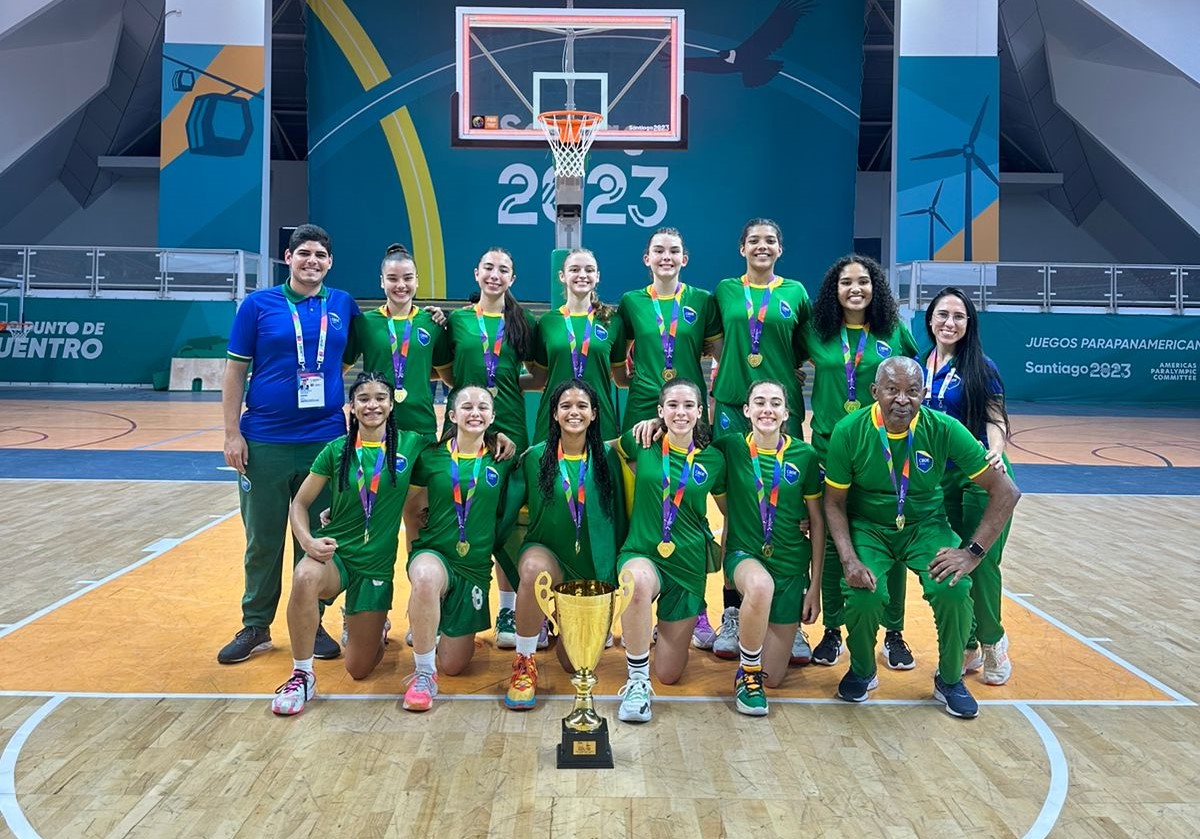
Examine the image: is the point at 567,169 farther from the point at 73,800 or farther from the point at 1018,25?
the point at 1018,25

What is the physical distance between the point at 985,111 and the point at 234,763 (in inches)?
713

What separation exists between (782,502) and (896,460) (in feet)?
1.56

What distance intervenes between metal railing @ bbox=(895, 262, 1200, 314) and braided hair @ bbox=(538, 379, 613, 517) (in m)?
14.2

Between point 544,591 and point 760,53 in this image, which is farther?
point 760,53

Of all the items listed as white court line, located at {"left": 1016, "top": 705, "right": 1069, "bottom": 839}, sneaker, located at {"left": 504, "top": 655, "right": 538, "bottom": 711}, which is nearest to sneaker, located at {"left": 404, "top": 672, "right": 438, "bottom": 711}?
sneaker, located at {"left": 504, "top": 655, "right": 538, "bottom": 711}

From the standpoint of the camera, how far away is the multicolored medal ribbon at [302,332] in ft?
14.1

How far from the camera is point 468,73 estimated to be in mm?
13188

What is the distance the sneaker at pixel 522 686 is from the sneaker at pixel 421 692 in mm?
285

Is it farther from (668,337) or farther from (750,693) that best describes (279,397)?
(750,693)

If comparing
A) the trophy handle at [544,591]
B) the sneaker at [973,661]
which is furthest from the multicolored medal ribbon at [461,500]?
the sneaker at [973,661]

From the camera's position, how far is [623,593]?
147 inches

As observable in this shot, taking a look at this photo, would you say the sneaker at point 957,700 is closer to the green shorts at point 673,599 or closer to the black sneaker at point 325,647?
the green shorts at point 673,599

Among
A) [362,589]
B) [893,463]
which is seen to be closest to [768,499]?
[893,463]

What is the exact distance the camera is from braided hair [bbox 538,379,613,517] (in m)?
4.02
